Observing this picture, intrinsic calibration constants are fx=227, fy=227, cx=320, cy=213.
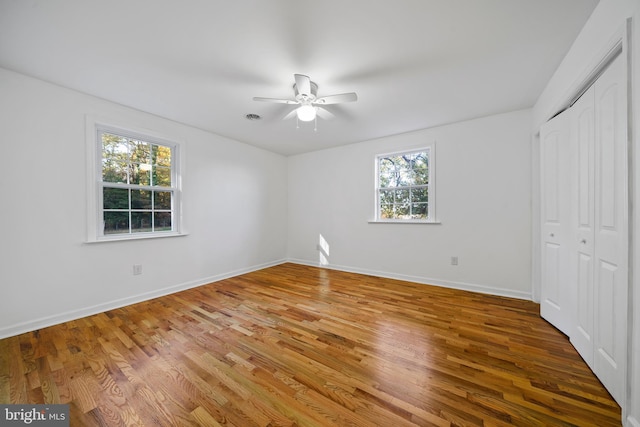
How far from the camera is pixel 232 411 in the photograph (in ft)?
4.38

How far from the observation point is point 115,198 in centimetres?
291

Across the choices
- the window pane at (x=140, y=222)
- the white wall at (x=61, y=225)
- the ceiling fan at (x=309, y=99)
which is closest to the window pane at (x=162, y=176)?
the white wall at (x=61, y=225)

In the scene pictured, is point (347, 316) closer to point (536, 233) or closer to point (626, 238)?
point (626, 238)

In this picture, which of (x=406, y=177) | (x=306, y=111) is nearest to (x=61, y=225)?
(x=306, y=111)

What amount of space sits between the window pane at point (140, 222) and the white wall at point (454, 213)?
3019 mm

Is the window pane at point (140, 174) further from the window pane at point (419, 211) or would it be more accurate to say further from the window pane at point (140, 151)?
the window pane at point (419, 211)

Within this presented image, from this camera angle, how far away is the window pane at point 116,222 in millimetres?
2842

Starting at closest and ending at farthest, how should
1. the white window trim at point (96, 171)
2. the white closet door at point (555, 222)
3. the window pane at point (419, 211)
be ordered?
the white closet door at point (555, 222)
the white window trim at point (96, 171)
the window pane at point (419, 211)

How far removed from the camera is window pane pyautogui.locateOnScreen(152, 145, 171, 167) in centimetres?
329

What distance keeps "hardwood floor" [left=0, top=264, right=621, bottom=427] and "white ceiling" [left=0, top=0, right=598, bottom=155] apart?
8.33ft

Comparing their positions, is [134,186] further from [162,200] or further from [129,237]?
[129,237]

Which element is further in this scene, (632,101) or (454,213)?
(454,213)

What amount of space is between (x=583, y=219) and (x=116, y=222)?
485cm

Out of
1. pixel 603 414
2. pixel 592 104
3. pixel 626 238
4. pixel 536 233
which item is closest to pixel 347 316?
pixel 603 414
